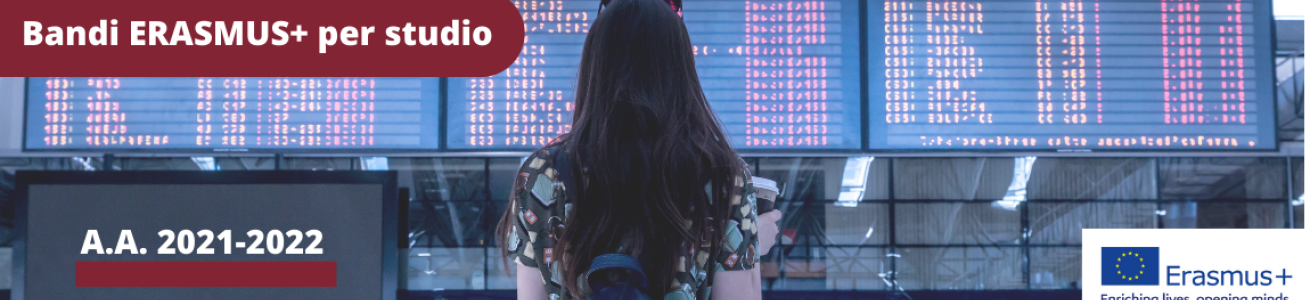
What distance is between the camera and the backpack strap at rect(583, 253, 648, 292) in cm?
103

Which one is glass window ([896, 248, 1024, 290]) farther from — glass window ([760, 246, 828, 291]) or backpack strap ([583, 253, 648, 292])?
backpack strap ([583, 253, 648, 292])

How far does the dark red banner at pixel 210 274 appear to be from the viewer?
120 inches

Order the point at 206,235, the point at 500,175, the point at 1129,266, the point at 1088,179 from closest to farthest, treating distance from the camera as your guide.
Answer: the point at 206,235 → the point at 1129,266 → the point at 500,175 → the point at 1088,179

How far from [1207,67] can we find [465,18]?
3.54 meters

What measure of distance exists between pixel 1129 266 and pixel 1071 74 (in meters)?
0.93

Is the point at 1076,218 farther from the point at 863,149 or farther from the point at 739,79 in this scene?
the point at 739,79

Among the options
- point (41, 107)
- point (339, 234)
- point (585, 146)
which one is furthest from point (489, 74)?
point (585, 146)

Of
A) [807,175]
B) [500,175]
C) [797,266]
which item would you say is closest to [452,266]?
[500,175]

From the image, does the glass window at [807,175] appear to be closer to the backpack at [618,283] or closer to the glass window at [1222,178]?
the glass window at [1222,178]

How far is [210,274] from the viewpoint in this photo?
304cm

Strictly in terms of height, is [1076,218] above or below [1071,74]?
below


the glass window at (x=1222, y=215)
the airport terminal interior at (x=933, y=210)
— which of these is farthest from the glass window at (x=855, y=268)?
the glass window at (x=1222, y=215)

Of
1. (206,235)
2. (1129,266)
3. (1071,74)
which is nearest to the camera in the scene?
(206,235)

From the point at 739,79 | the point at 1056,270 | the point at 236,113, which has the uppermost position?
the point at 739,79
